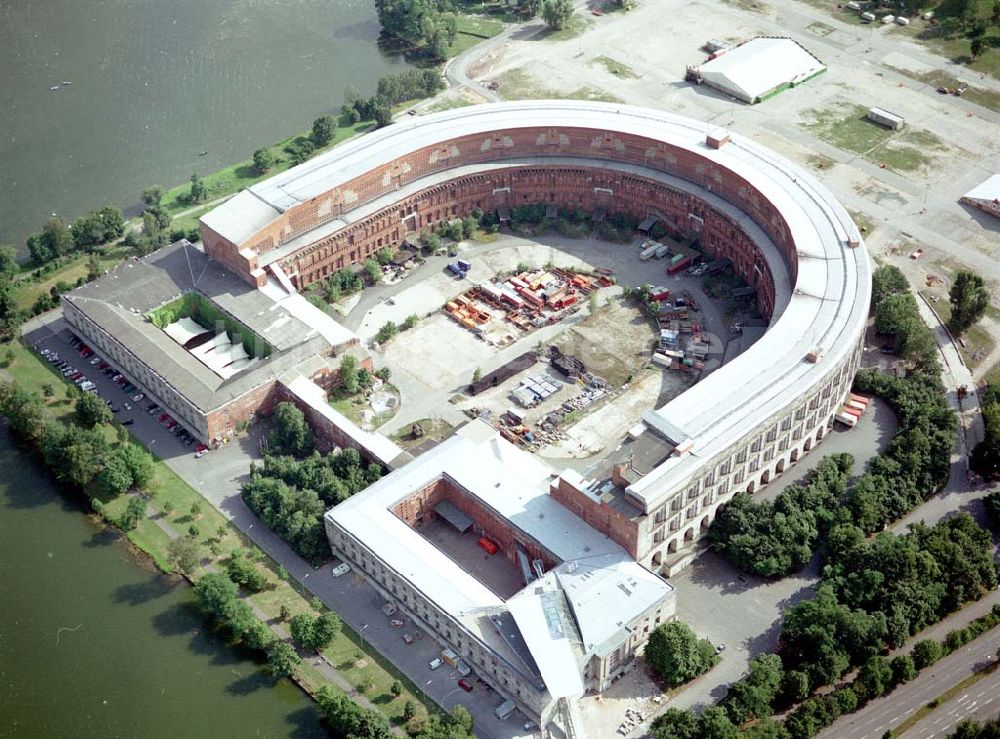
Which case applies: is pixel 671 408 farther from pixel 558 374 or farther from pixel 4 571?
pixel 4 571

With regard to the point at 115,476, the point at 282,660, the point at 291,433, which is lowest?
the point at 282,660

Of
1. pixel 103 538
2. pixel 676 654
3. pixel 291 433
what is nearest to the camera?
pixel 676 654

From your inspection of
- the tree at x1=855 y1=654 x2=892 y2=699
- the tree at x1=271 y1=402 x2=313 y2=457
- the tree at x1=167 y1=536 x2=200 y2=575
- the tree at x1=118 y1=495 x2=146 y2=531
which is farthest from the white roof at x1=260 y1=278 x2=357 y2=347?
the tree at x1=855 y1=654 x2=892 y2=699

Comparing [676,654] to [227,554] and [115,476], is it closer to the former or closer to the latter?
[227,554]

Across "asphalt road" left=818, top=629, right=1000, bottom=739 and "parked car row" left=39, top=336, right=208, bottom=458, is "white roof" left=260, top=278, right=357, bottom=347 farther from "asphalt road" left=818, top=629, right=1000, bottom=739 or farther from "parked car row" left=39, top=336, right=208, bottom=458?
"asphalt road" left=818, top=629, right=1000, bottom=739

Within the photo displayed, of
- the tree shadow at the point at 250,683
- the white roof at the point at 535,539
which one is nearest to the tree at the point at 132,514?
the white roof at the point at 535,539

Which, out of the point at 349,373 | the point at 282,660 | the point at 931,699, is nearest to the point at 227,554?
the point at 282,660
